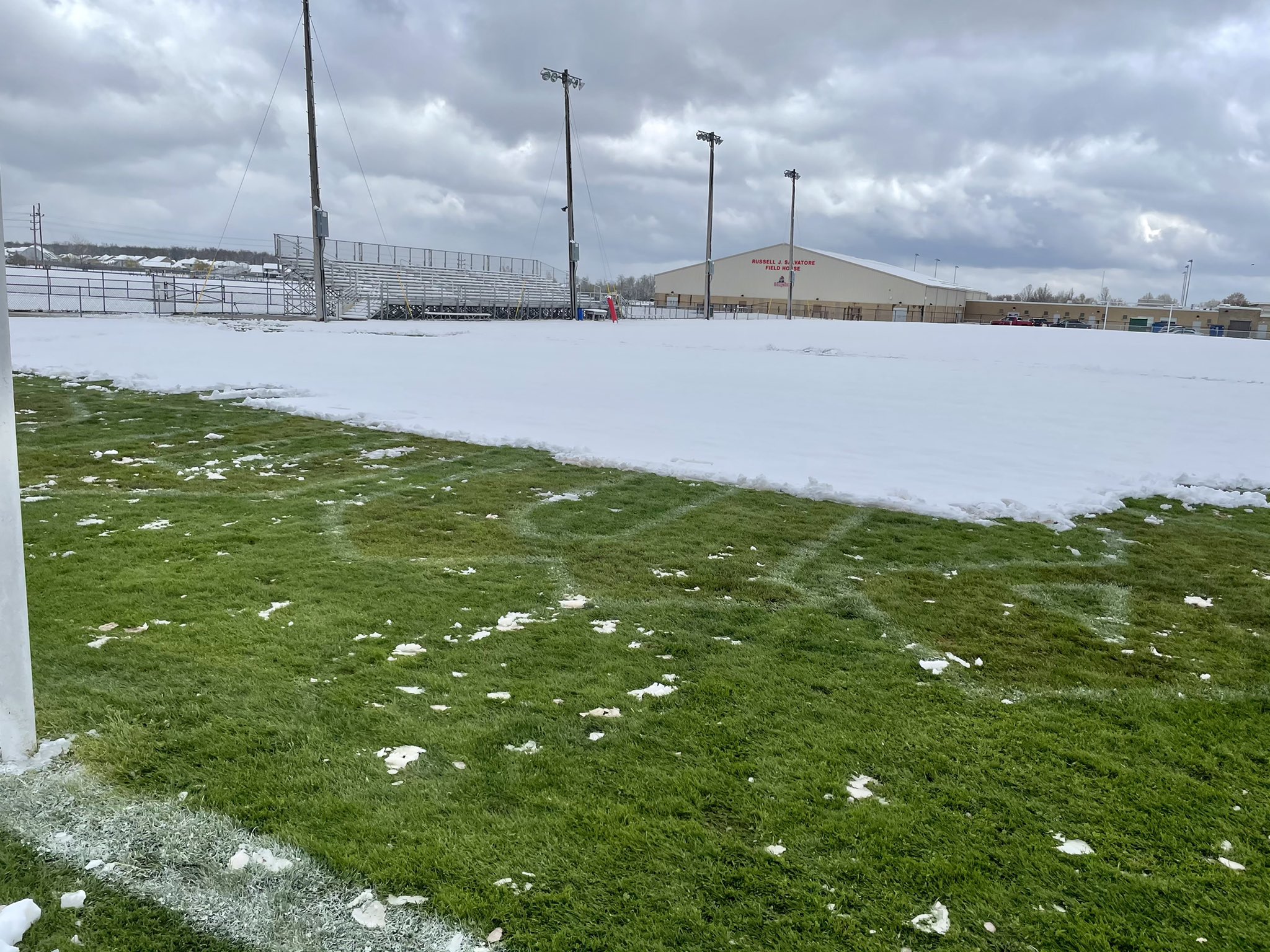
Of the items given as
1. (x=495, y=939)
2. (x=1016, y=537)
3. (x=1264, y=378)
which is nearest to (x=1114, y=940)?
(x=495, y=939)

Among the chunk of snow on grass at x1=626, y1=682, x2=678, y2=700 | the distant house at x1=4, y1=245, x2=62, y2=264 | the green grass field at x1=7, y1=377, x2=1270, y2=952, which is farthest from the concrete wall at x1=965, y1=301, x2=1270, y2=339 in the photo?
the chunk of snow on grass at x1=626, y1=682, x2=678, y2=700

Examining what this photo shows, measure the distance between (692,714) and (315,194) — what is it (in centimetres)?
2705

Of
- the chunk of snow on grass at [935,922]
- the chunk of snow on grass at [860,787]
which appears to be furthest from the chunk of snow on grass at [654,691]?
the chunk of snow on grass at [935,922]

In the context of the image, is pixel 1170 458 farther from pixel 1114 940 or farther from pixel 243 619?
pixel 243 619

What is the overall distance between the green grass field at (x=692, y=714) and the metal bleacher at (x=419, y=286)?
28.8m

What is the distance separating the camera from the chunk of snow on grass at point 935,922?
84.2 inches

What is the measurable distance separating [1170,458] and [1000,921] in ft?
29.6

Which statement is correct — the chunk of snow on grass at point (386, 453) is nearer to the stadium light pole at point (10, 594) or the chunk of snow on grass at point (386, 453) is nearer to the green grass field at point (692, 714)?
the green grass field at point (692, 714)

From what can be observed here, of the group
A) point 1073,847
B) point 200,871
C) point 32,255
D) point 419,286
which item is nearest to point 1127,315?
point 419,286

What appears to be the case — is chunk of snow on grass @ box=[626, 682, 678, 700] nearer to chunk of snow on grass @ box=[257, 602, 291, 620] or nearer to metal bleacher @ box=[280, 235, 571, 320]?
chunk of snow on grass @ box=[257, 602, 291, 620]

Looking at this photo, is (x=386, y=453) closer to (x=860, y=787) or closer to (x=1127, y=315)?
(x=860, y=787)

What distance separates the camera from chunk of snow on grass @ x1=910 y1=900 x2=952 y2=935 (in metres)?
2.14

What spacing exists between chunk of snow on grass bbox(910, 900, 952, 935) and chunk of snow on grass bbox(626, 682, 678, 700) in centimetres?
140

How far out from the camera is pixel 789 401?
A: 1302 centimetres
